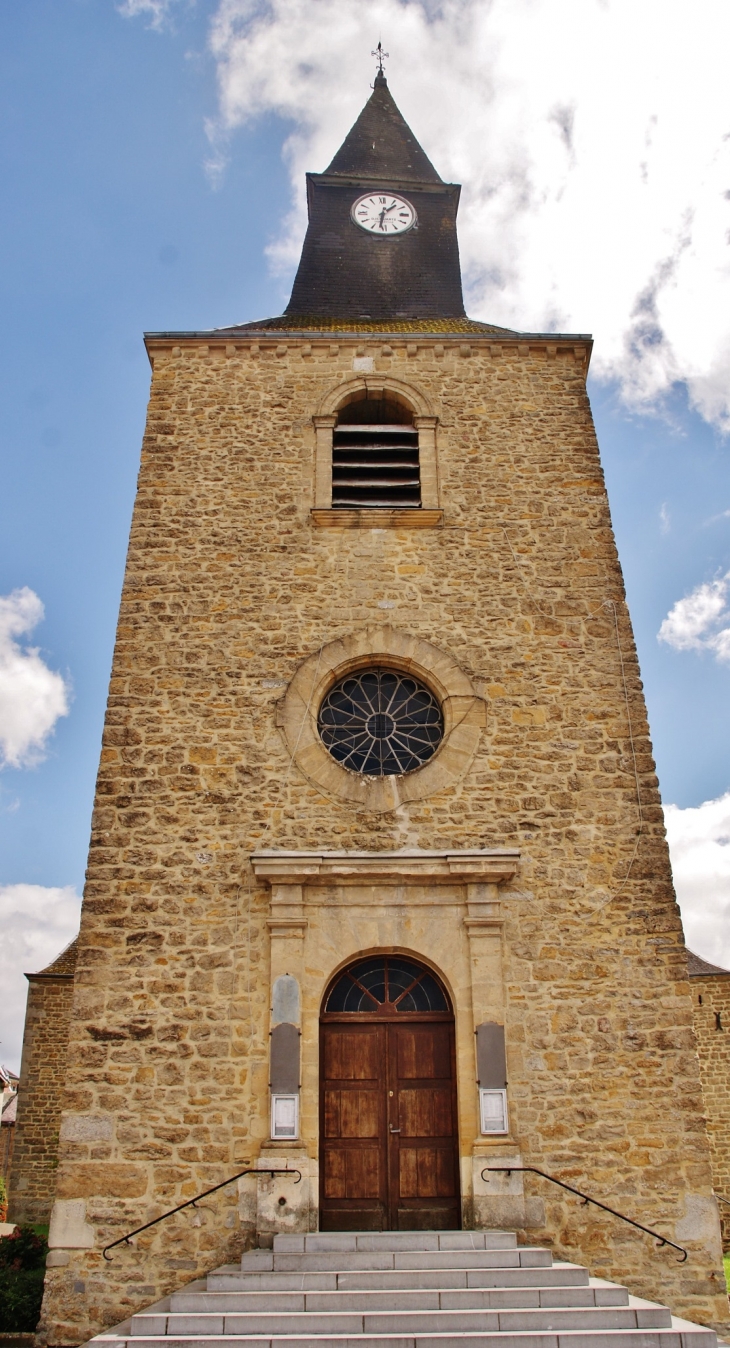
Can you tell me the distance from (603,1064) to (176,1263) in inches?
143

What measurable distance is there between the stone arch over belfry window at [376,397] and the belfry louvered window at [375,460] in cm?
8

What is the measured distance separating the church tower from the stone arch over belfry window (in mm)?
32

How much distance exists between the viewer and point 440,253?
47.1ft

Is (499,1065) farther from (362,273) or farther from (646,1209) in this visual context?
A: (362,273)

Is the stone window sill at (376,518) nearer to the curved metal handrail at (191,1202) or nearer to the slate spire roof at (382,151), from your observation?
the curved metal handrail at (191,1202)

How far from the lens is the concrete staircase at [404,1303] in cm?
555

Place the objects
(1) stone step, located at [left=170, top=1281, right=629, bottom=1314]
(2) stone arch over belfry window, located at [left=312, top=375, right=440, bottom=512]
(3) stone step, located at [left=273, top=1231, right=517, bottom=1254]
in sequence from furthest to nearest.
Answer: (2) stone arch over belfry window, located at [left=312, top=375, right=440, bottom=512] → (3) stone step, located at [left=273, top=1231, right=517, bottom=1254] → (1) stone step, located at [left=170, top=1281, right=629, bottom=1314]

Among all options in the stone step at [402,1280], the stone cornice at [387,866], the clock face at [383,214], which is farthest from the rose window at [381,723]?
the clock face at [383,214]

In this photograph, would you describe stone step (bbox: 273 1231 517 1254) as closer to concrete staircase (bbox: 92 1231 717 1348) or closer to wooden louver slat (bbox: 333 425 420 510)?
concrete staircase (bbox: 92 1231 717 1348)

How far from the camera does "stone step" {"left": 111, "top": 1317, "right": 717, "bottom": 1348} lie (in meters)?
5.43

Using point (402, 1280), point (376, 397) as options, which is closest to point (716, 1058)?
point (402, 1280)

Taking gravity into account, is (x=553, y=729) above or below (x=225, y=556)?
below

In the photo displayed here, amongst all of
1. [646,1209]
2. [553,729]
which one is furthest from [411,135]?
[646,1209]

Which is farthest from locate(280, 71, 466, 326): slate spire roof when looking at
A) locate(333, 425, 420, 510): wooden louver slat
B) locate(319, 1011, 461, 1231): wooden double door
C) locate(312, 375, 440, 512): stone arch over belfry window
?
locate(319, 1011, 461, 1231): wooden double door
